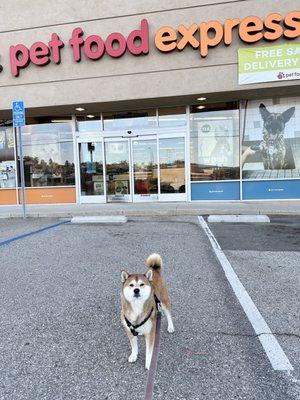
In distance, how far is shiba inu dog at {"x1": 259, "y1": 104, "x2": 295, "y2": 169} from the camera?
43.3ft

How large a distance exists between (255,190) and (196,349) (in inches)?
429

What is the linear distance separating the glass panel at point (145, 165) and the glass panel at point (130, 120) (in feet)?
2.12

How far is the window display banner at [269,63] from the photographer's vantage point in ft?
36.4

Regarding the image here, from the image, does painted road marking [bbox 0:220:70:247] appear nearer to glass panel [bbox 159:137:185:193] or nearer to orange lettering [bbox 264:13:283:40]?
glass panel [bbox 159:137:185:193]

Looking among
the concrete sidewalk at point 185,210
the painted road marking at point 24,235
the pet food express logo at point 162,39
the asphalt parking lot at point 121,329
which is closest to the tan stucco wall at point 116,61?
the pet food express logo at point 162,39

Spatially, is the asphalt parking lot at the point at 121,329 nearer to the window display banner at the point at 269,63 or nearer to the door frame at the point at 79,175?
the window display banner at the point at 269,63

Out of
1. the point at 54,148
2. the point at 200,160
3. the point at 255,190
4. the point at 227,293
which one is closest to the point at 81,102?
the point at 54,148

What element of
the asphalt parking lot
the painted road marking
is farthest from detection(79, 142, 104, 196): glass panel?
the asphalt parking lot

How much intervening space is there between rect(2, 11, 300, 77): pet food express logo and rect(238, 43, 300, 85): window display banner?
328 mm

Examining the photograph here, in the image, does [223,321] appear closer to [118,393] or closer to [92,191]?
[118,393]

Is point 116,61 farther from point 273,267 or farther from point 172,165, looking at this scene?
point 273,267

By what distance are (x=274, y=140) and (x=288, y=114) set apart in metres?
1.04

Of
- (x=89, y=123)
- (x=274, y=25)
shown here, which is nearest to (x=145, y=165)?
(x=89, y=123)

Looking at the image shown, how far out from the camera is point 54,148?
49.4 feet
